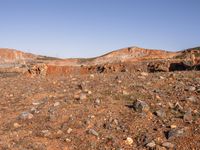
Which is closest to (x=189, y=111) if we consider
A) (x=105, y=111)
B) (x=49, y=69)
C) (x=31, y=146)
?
(x=105, y=111)

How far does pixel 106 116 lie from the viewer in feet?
29.4

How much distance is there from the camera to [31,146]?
7.80 meters

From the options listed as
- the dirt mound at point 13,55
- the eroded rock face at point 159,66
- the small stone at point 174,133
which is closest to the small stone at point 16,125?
the small stone at point 174,133

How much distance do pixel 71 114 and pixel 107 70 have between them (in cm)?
1436

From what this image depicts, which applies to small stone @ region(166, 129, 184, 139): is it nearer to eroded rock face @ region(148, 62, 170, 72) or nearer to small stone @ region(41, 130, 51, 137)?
small stone @ region(41, 130, 51, 137)

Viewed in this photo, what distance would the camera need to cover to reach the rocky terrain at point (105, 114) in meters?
7.79

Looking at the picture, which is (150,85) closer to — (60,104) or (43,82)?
(60,104)

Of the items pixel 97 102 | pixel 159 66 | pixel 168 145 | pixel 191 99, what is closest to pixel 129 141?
pixel 168 145

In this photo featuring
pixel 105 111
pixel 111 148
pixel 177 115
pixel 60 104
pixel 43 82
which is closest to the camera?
pixel 111 148

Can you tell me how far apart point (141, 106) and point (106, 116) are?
91 cm

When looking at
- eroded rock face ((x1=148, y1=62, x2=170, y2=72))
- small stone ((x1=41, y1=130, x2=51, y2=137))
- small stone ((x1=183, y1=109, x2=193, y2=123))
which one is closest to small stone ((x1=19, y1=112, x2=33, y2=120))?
small stone ((x1=41, y1=130, x2=51, y2=137))

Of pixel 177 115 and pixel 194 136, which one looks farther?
pixel 177 115

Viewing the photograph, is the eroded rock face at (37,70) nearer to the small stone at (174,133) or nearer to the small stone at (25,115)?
the small stone at (25,115)

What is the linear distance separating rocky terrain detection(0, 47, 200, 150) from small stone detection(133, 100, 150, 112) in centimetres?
3
